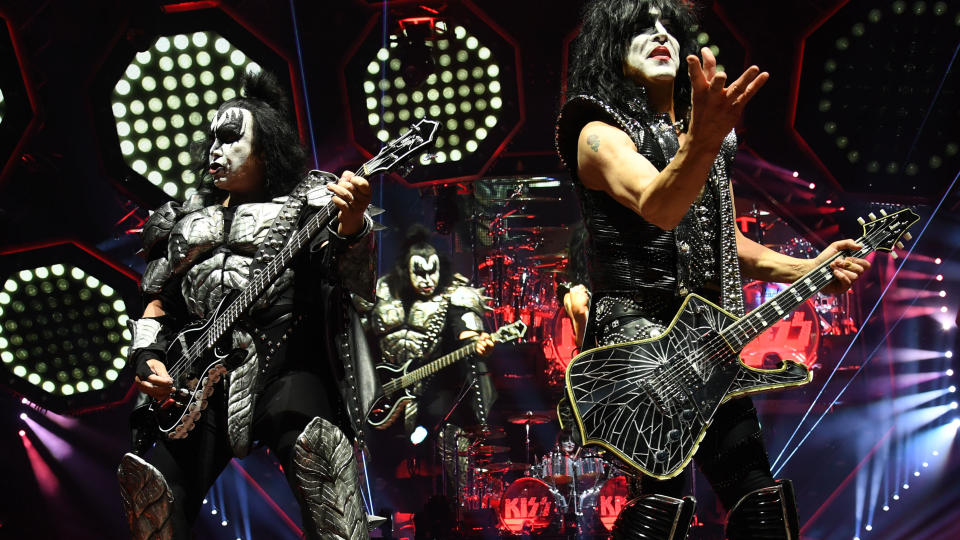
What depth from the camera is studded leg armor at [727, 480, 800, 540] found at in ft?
7.22

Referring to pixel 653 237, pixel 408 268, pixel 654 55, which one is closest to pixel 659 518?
pixel 653 237

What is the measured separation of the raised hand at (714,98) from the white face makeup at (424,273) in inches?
243

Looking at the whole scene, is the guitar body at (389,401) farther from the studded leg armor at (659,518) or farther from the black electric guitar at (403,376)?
the studded leg armor at (659,518)

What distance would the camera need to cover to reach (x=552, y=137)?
20.7 ft

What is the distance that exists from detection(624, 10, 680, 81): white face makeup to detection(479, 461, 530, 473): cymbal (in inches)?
206

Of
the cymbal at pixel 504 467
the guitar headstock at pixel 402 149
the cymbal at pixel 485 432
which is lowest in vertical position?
the cymbal at pixel 504 467

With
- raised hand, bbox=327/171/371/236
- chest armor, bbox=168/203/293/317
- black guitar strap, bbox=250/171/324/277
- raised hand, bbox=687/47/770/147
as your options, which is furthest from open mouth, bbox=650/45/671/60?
chest armor, bbox=168/203/293/317

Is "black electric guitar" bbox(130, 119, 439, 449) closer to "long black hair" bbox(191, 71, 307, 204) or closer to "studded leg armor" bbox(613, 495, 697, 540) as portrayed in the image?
"long black hair" bbox(191, 71, 307, 204)

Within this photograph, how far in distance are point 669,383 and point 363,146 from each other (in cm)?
446

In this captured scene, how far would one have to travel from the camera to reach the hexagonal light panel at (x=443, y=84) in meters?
6.18

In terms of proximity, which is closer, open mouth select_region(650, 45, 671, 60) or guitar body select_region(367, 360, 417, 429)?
open mouth select_region(650, 45, 671, 60)

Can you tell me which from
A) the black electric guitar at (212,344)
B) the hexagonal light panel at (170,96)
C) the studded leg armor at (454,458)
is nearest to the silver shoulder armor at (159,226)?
the black electric guitar at (212,344)

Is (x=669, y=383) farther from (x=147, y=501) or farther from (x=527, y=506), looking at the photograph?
(x=527, y=506)

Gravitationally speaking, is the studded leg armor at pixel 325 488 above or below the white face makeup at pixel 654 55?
below
